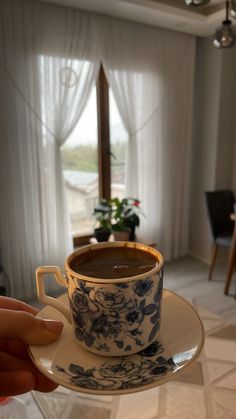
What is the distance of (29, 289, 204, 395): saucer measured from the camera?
444mm

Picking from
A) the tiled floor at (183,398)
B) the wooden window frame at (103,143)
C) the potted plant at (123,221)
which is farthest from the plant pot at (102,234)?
the tiled floor at (183,398)

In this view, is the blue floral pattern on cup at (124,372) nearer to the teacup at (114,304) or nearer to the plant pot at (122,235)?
the teacup at (114,304)

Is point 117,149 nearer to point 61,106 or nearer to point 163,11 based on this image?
point 61,106

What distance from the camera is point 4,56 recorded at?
2.02 metres

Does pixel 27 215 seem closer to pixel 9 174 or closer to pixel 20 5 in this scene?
pixel 9 174

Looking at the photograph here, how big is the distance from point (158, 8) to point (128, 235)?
1.71 metres

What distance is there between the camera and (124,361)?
1.64 ft

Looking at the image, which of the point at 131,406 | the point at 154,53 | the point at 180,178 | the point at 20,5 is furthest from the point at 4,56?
the point at 131,406

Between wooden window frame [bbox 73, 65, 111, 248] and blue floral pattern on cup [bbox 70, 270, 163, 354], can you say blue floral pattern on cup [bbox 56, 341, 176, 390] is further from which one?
wooden window frame [bbox 73, 65, 111, 248]

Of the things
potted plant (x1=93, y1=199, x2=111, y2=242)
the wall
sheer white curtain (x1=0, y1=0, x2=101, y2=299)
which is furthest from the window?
the wall

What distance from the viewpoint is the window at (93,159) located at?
8.61ft

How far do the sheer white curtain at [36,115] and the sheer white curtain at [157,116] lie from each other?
11.8 inches

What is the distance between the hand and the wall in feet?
8.73

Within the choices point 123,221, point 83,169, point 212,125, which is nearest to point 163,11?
point 212,125
